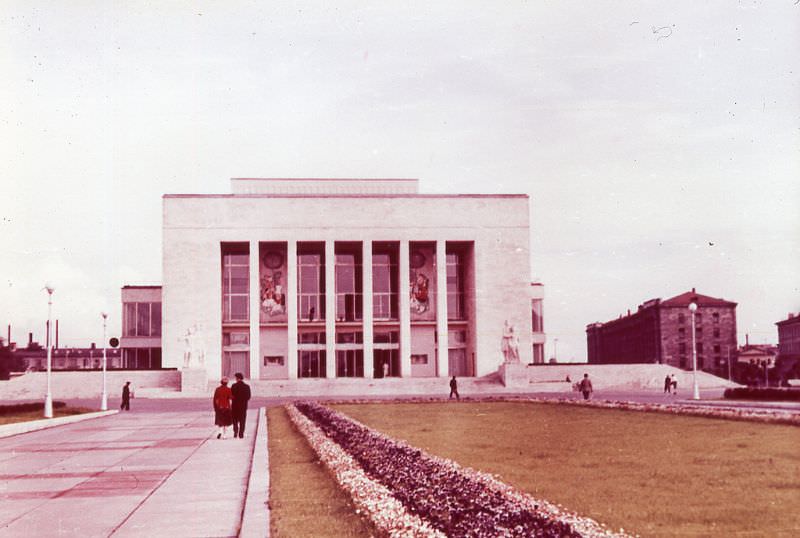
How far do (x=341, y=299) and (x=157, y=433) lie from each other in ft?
178

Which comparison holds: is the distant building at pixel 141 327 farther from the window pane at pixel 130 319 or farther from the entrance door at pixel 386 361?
the entrance door at pixel 386 361

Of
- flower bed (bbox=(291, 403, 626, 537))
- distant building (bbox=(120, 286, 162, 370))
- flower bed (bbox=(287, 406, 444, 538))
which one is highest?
distant building (bbox=(120, 286, 162, 370))

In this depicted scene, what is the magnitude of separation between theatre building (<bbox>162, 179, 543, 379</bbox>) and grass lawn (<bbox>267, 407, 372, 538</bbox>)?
6137cm

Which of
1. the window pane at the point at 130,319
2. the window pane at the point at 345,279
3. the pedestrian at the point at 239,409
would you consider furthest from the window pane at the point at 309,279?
the pedestrian at the point at 239,409

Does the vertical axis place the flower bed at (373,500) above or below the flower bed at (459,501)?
below

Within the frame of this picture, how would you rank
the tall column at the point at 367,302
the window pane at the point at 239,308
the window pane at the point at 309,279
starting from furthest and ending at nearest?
the window pane at the point at 309,279, the window pane at the point at 239,308, the tall column at the point at 367,302

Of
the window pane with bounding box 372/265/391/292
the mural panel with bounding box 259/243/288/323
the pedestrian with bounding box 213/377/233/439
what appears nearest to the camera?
the pedestrian with bounding box 213/377/233/439

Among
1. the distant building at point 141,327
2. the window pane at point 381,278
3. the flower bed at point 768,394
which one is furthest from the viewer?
the distant building at point 141,327

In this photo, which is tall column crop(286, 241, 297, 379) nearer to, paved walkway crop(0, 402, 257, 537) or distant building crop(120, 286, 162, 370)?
distant building crop(120, 286, 162, 370)

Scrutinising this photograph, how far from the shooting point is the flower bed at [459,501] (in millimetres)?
8211

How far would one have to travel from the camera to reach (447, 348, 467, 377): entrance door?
8406 cm

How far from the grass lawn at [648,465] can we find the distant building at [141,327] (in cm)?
6743

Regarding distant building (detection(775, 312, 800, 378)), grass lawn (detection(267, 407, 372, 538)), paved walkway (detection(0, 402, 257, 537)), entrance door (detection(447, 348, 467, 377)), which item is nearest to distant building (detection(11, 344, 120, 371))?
entrance door (detection(447, 348, 467, 377))

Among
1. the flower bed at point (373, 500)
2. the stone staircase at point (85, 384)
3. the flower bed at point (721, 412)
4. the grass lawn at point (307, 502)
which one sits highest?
the flower bed at point (373, 500)
